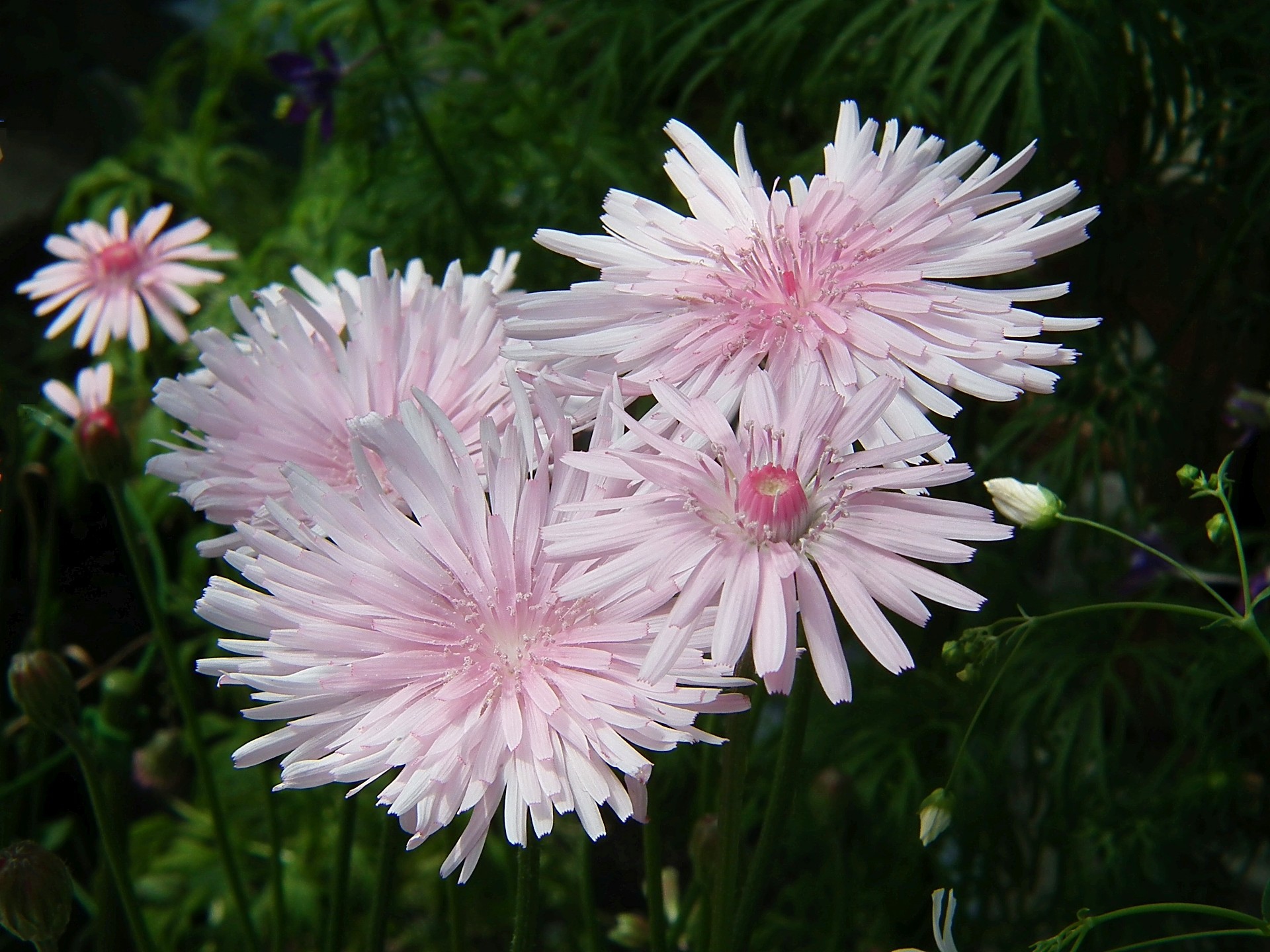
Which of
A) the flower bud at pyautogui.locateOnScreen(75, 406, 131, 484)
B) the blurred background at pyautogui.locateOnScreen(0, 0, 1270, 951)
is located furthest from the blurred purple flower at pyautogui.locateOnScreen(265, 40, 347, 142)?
the flower bud at pyautogui.locateOnScreen(75, 406, 131, 484)

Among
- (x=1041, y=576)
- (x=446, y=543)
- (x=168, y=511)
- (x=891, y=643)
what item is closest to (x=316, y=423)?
(x=446, y=543)

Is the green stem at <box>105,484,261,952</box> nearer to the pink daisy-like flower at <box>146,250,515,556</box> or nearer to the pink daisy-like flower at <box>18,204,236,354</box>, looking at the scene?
the pink daisy-like flower at <box>146,250,515,556</box>

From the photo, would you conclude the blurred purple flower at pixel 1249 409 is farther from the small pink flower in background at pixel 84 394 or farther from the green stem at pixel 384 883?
the small pink flower in background at pixel 84 394

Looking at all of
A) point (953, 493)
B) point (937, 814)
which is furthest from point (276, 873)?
point (953, 493)

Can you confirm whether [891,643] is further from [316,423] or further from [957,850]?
[957,850]

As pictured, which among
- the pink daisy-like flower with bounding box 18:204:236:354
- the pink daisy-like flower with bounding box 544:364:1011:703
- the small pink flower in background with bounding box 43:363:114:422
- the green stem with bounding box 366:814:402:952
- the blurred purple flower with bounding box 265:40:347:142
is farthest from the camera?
the blurred purple flower with bounding box 265:40:347:142

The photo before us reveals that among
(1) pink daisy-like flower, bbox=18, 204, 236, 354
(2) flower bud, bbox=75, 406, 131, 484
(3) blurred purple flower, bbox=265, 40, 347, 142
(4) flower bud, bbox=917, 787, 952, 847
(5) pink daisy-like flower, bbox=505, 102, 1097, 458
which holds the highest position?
(3) blurred purple flower, bbox=265, 40, 347, 142
